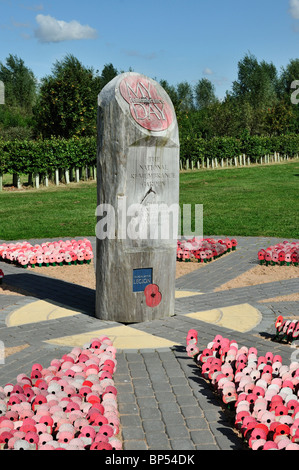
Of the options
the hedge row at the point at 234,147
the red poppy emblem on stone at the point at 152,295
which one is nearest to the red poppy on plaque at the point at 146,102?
the red poppy emblem on stone at the point at 152,295

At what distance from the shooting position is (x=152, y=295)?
7.32 metres

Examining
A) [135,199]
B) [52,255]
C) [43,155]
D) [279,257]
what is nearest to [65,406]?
[135,199]

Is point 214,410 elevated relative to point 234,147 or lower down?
lower down

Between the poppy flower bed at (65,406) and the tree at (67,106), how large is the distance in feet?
92.8

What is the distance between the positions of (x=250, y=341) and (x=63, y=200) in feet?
54.5

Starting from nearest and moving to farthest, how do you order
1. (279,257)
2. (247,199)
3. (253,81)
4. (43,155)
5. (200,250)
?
(279,257), (200,250), (247,199), (43,155), (253,81)

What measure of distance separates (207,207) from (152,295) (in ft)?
41.9

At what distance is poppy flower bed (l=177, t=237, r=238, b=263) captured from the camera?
35.8ft

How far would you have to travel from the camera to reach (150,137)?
699 centimetres

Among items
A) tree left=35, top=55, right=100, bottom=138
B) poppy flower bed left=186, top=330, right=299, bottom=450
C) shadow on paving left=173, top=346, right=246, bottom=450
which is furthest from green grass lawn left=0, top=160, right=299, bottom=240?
shadow on paving left=173, top=346, right=246, bottom=450

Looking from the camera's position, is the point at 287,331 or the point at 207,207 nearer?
the point at 287,331

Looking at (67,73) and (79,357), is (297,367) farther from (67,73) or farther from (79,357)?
(67,73)

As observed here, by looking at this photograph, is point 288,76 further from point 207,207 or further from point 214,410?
point 214,410

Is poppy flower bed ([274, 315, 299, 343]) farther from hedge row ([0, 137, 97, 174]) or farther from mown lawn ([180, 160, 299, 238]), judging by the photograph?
hedge row ([0, 137, 97, 174])
